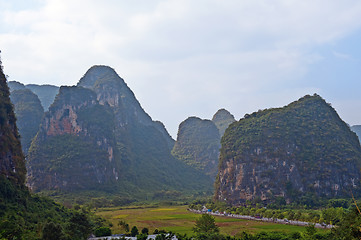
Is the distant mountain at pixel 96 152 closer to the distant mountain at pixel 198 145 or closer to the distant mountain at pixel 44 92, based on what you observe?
the distant mountain at pixel 198 145

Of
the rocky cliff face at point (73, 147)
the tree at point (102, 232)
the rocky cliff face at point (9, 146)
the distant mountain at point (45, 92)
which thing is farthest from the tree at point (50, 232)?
the distant mountain at point (45, 92)

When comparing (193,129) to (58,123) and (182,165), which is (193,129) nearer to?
(182,165)

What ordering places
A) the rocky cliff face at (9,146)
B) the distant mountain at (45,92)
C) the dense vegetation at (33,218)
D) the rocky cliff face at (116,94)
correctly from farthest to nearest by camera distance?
the distant mountain at (45,92) < the rocky cliff face at (116,94) < the rocky cliff face at (9,146) < the dense vegetation at (33,218)

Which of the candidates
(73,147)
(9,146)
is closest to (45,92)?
(73,147)

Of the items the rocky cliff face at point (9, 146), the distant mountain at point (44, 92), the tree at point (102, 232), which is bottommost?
the tree at point (102, 232)

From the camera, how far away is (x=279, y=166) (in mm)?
71938

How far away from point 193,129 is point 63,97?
85489 mm

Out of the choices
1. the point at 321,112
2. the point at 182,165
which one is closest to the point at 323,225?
the point at 321,112

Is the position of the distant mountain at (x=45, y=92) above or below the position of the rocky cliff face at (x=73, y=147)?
above

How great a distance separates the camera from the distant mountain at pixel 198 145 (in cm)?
15625

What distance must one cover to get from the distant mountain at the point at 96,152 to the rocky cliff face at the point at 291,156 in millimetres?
36699

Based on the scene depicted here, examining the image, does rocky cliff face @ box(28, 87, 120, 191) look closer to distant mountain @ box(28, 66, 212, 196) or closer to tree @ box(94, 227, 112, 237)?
distant mountain @ box(28, 66, 212, 196)

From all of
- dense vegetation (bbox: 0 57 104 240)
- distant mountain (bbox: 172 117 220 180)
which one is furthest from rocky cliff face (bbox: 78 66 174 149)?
dense vegetation (bbox: 0 57 104 240)

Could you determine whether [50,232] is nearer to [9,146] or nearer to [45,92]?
[9,146]
